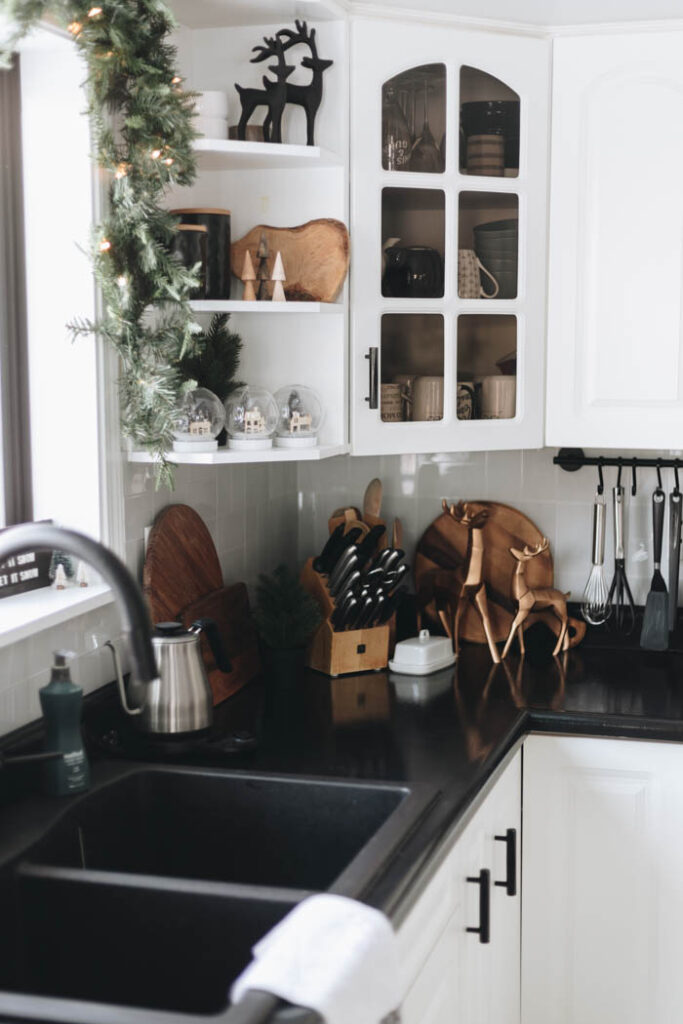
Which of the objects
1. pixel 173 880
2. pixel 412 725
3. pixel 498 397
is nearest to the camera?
pixel 173 880

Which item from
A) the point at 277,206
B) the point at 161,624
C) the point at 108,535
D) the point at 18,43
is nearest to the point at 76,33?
the point at 18,43

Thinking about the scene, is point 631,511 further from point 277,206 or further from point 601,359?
point 277,206

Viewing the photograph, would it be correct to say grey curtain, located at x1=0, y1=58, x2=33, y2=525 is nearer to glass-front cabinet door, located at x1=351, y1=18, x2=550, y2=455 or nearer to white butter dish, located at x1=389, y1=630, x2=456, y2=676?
glass-front cabinet door, located at x1=351, y1=18, x2=550, y2=455

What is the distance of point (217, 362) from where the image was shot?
234cm

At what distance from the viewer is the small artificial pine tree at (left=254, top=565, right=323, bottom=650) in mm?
2555

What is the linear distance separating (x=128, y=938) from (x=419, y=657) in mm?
1179

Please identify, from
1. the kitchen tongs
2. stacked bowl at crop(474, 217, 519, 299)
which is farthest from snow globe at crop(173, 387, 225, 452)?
the kitchen tongs

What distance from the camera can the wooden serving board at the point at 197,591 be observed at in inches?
90.8

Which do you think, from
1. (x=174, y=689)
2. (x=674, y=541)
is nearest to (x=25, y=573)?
(x=174, y=689)

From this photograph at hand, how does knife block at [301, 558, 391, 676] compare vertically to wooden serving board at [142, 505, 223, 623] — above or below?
below

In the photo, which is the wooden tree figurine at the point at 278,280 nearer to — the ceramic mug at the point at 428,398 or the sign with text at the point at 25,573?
the ceramic mug at the point at 428,398

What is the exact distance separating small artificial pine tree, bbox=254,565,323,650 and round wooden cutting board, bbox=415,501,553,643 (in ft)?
1.56

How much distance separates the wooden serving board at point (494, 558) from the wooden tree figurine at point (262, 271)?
0.89m

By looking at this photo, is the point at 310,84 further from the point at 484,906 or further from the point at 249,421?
the point at 484,906
